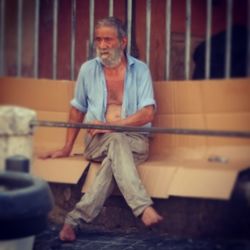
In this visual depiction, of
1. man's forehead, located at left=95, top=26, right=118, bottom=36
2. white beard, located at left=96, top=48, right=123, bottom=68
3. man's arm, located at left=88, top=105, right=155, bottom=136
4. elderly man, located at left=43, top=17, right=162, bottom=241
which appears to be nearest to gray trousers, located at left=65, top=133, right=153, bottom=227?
elderly man, located at left=43, top=17, right=162, bottom=241

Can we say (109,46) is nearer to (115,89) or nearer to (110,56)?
(110,56)

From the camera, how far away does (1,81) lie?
5.59 meters

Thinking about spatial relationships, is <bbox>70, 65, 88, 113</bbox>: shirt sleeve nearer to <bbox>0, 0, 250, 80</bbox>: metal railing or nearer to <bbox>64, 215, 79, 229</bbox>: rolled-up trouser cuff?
<bbox>0, 0, 250, 80</bbox>: metal railing

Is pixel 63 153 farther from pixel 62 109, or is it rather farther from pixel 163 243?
pixel 163 243

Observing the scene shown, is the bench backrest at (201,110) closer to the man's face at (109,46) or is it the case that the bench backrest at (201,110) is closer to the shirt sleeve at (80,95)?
the man's face at (109,46)

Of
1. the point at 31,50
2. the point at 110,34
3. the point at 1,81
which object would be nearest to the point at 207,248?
the point at 110,34

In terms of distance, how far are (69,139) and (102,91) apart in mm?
479

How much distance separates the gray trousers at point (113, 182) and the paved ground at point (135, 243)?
172 millimetres

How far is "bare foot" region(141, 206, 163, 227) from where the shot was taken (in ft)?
13.0

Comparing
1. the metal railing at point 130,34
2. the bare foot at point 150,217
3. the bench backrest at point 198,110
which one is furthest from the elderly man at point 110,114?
the metal railing at point 130,34

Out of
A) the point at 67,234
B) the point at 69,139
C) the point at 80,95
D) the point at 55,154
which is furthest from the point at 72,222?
the point at 80,95

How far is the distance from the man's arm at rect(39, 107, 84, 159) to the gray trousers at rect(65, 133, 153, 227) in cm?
41

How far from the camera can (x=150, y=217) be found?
156 inches

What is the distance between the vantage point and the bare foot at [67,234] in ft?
13.6
